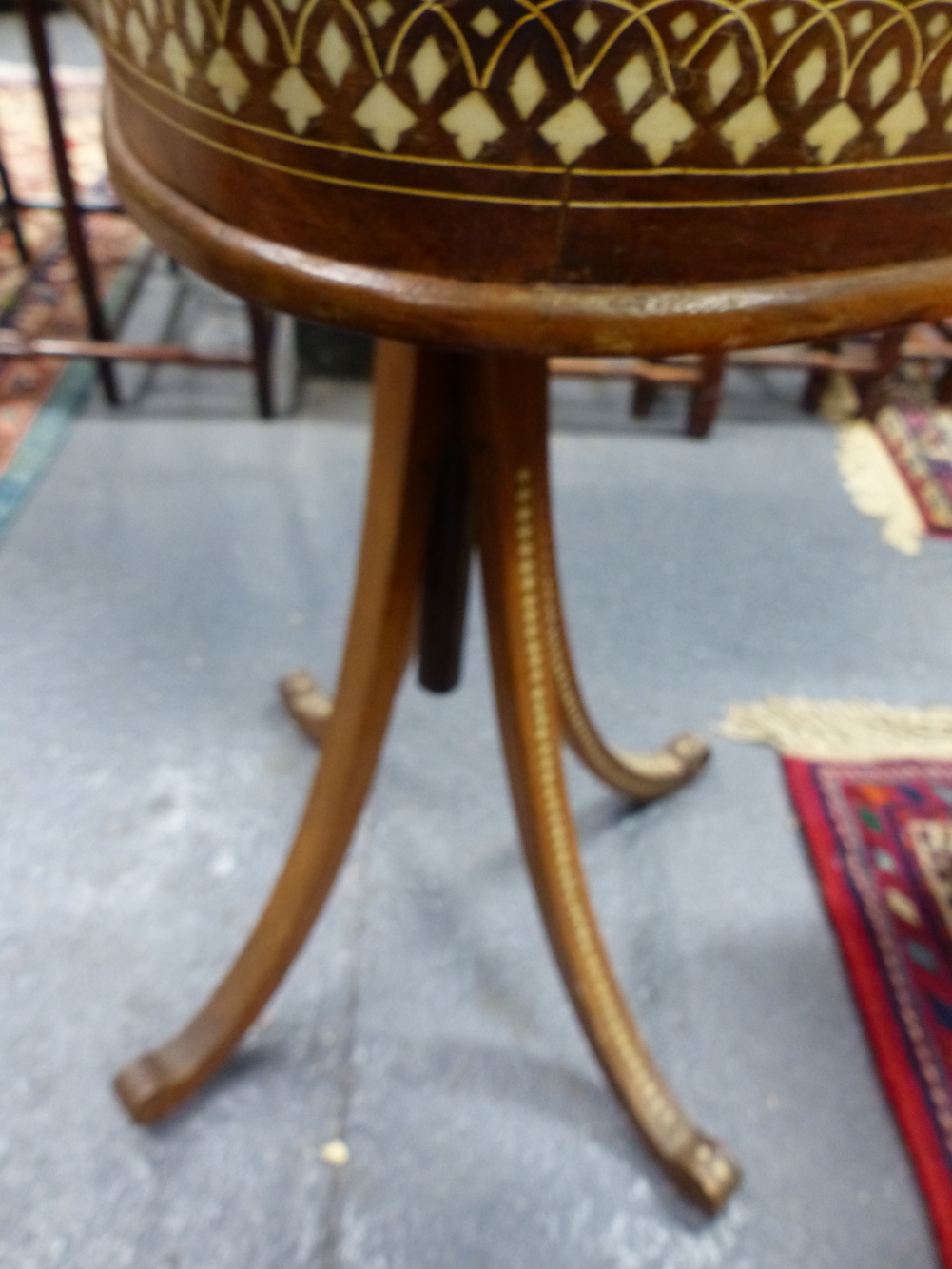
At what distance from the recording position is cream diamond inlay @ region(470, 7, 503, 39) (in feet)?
0.81

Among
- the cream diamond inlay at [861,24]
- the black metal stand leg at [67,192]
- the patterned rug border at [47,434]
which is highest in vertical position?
the cream diamond inlay at [861,24]

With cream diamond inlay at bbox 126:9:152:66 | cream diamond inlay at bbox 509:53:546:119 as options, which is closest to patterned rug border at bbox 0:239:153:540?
cream diamond inlay at bbox 126:9:152:66

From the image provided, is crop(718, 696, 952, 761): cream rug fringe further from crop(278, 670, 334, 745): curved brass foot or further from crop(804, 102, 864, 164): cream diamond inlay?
crop(804, 102, 864, 164): cream diamond inlay

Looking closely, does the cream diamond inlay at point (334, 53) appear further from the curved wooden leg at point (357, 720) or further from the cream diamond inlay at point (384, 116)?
the curved wooden leg at point (357, 720)

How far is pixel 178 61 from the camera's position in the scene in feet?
0.97

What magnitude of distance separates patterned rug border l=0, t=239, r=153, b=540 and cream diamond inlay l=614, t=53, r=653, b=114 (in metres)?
1.10

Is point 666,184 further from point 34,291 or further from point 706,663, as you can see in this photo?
point 34,291

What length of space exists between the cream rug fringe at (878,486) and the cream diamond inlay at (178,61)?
117 cm

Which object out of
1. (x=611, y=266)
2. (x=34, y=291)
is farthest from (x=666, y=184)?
(x=34, y=291)

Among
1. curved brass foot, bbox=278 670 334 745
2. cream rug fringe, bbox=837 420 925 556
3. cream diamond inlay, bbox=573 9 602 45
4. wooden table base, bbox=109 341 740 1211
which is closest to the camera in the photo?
cream diamond inlay, bbox=573 9 602 45

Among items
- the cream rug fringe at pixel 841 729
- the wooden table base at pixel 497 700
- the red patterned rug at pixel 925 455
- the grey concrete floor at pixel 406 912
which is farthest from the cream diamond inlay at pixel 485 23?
the red patterned rug at pixel 925 455

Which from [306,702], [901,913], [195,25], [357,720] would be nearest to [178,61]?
[195,25]

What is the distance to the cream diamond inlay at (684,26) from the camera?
0.24 metres

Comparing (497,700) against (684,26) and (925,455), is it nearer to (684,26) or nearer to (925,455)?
(684,26)
